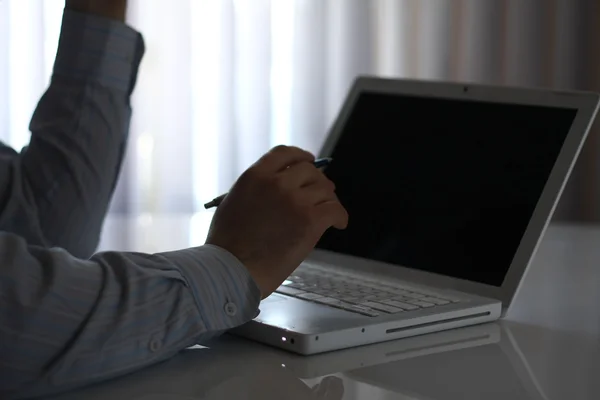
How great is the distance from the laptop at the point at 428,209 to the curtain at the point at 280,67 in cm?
174

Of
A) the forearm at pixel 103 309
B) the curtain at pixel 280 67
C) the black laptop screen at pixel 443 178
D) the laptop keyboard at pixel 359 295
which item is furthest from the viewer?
the curtain at pixel 280 67

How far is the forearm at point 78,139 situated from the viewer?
2.89 feet

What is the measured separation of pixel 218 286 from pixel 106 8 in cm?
34

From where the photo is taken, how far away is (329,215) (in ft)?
2.50

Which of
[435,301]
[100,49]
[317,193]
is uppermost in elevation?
[100,49]

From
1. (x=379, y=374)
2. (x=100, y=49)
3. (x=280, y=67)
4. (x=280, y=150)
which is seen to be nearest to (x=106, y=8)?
(x=100, y=49)

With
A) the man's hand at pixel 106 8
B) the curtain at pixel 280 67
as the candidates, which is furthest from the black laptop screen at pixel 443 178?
the curtain at pixel 280 67

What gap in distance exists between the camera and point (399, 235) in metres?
0.99

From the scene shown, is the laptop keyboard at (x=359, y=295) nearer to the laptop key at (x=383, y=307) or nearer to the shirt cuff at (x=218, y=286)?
the laptop key at (x=383, y=307)

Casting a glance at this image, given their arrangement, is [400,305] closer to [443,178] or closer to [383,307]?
[383,307]

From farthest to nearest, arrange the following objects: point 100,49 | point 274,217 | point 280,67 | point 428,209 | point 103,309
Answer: point 280,67 < point 428,209 < point 100,49 < point 274,217 < point 103,309

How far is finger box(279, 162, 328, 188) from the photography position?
2.50ft

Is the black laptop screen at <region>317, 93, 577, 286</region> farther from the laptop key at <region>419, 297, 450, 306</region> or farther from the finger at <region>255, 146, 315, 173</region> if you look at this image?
the finger at <region>255, 146, 315, 173</region>

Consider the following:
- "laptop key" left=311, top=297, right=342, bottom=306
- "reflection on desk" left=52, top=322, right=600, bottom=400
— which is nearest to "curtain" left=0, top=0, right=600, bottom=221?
"laptop key" left=311, top=297, right=342, bottom=306
